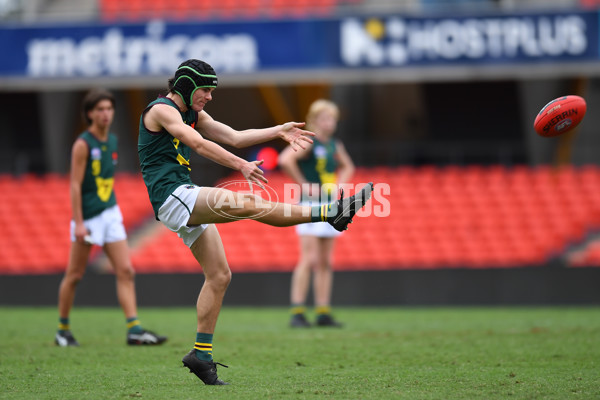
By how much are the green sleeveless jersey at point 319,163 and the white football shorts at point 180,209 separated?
388 centimetres

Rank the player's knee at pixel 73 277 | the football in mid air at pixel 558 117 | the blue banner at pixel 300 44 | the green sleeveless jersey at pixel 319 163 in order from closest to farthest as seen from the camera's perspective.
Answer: the football in mid air at pixel 558 117 < the player's knee at pixel 73 277 < the green sleeveless jersey at pixel 319 163 < the blue banner at pixel 300 44

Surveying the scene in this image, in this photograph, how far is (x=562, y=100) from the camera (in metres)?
6.06

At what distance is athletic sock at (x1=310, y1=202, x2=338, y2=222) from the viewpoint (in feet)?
15.9

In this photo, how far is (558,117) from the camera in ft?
19.6

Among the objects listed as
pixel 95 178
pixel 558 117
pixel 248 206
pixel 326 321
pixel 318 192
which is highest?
pixel 558 117

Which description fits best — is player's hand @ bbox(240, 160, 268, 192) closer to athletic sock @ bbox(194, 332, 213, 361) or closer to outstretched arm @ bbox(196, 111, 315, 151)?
outstretched arm @ bbox(196, 111, 315, 151)

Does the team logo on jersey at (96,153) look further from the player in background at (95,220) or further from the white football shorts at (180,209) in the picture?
the white football shorts at (180,209)

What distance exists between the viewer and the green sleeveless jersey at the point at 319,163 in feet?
28.6

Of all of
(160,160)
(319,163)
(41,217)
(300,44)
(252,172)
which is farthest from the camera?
(41,217)

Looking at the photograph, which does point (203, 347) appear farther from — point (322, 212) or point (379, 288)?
point (379, 288)

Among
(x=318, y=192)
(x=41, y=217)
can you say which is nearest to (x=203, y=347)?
(x=318, y=192)

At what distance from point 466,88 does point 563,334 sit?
1134 cm

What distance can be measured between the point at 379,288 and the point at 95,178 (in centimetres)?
561

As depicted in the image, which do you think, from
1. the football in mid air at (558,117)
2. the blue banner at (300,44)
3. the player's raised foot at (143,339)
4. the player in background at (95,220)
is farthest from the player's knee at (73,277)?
the blue banner at (300,44)
